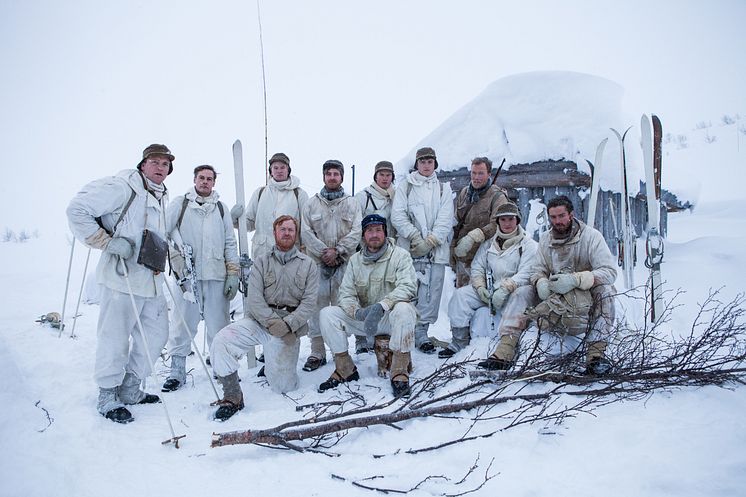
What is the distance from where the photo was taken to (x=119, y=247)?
3.41 meters

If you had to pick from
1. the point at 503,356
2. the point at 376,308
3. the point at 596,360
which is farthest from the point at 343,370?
the point at 596,360

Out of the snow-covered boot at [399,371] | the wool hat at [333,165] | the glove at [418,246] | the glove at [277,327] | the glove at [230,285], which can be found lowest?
the snow-covered boot at [399,371]

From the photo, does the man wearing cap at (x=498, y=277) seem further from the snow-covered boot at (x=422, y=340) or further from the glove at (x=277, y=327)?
the glove at (x=277, y=327)

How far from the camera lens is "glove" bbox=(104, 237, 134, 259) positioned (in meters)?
3.41


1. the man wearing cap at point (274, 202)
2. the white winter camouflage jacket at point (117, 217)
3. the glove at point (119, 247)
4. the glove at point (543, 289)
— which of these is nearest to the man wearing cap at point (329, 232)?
the man wearing cap at point (274, 202)

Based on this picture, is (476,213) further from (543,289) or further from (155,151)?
(155,151)

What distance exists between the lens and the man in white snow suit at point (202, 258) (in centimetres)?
438

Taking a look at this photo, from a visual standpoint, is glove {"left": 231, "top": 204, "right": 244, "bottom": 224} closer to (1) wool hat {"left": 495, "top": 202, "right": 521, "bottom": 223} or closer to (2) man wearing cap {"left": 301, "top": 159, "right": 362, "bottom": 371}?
(2) man wearing cap {"left": 301, "top": 159, "right": 362, "bottom": 371}

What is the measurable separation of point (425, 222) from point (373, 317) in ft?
5.25

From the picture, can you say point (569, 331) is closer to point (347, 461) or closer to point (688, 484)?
point (688, 484)

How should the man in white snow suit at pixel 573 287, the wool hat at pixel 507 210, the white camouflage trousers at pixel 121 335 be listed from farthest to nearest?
the wool hat at pixel 507 210 < the man in white snow suit at pixel 573 287 < the white camouflage trousers at pixel 121 335

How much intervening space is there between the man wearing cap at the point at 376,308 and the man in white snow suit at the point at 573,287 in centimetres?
80

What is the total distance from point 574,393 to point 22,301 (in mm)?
10290

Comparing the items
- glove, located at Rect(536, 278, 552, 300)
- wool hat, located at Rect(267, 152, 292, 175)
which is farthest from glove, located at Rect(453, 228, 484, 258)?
wool hat, located at Rect(267, 152, 292, 175)
